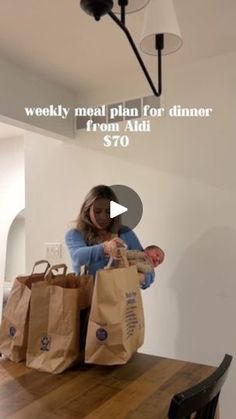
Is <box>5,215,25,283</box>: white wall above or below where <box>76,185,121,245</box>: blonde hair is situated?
below

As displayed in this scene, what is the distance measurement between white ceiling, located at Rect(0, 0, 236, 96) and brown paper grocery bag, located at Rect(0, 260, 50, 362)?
3.43ft

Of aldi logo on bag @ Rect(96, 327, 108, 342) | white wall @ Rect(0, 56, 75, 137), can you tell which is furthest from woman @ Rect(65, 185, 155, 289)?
white wall @ Rect(0, 56, 75, 137)

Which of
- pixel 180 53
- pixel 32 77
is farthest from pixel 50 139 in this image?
pixel 180 53

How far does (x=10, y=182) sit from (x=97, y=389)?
272 centimetres

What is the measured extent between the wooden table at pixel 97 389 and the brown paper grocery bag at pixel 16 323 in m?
0.04

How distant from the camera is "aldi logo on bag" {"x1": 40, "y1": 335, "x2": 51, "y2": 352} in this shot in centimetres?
100

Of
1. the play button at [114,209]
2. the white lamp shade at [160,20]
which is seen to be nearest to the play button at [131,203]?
the play button at [114,209]

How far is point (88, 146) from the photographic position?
2227 millimetres

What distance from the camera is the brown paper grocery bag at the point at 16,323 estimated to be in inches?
41.5

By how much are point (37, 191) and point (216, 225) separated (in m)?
1.25

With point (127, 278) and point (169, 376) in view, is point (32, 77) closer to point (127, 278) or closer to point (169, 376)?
point (127, 278)

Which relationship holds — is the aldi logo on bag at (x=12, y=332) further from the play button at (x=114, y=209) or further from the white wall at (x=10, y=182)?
the white wall at (x=10, y=182)

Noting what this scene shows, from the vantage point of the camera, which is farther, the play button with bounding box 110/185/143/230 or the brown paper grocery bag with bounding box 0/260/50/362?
the play button with bounding box 110/185/143/230

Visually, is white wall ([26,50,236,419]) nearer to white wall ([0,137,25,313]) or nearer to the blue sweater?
the blue sweater
